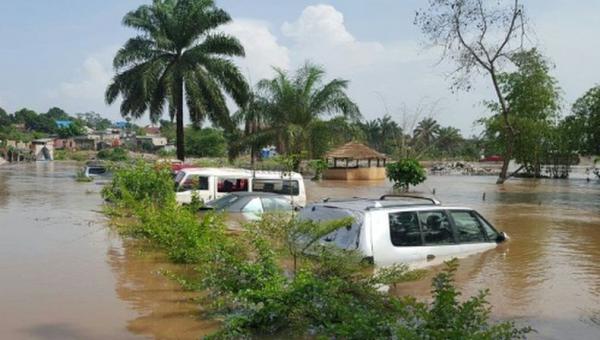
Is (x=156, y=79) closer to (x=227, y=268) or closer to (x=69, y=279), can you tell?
(x=69, y=279)

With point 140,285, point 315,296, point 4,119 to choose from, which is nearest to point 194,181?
point 140,285

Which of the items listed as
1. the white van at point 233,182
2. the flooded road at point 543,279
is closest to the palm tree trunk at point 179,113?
the white van at point 233,182

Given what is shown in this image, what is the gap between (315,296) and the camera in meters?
5.89

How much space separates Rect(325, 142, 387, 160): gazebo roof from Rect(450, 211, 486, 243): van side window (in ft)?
114

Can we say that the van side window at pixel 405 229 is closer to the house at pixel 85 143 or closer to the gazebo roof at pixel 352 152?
the gazebo roof at pixel 352 152

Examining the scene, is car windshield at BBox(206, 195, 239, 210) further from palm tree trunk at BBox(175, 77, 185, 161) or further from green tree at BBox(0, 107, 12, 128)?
green tree at BBox(0, 107, 12, 128)

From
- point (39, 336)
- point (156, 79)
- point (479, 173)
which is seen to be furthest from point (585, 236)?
point (479, 173)

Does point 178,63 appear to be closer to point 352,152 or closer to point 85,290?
point 352,152

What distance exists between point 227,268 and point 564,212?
1855cm

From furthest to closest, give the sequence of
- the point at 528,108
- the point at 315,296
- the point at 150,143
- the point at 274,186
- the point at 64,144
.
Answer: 1. the point at 64,144
2. the point at 150,143
3. the point at 528,108
4. the point at 274,186
5. the point at 315,296


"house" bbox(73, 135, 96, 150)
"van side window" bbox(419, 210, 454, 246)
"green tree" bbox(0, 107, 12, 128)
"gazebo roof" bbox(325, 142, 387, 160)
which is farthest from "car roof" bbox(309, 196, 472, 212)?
"green tree" bbox(0, 107, 12, 128)

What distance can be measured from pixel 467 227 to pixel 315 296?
14.4 feet

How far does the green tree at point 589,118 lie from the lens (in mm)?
36856

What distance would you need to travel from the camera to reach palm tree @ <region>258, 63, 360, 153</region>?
4366 centimetres
